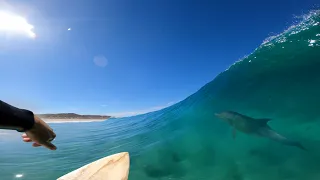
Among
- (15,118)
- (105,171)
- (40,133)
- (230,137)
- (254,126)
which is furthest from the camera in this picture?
(230,137)

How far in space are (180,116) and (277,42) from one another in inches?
310

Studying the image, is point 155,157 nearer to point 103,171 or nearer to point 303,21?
point 103,171

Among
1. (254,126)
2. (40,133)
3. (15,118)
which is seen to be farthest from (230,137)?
(15,118)

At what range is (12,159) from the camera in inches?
237

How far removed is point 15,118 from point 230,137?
954cm

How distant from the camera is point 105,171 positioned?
248 centimetres

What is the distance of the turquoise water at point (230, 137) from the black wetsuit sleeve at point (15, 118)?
12.6 ft

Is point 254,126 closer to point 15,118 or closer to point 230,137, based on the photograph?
point 230,137

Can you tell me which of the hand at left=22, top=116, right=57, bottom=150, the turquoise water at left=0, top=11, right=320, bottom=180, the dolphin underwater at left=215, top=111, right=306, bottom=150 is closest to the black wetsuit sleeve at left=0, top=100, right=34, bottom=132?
the hand at left=22, top=116, right=57, bottom=150

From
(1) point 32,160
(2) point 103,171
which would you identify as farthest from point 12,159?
(2) point 103,171

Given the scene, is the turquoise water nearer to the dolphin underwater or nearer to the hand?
the dolphin underwater

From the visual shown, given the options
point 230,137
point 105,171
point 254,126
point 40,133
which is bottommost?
point 230,137

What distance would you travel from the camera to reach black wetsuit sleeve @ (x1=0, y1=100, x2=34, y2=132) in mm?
992

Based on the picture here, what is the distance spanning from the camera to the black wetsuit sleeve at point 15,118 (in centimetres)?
99
